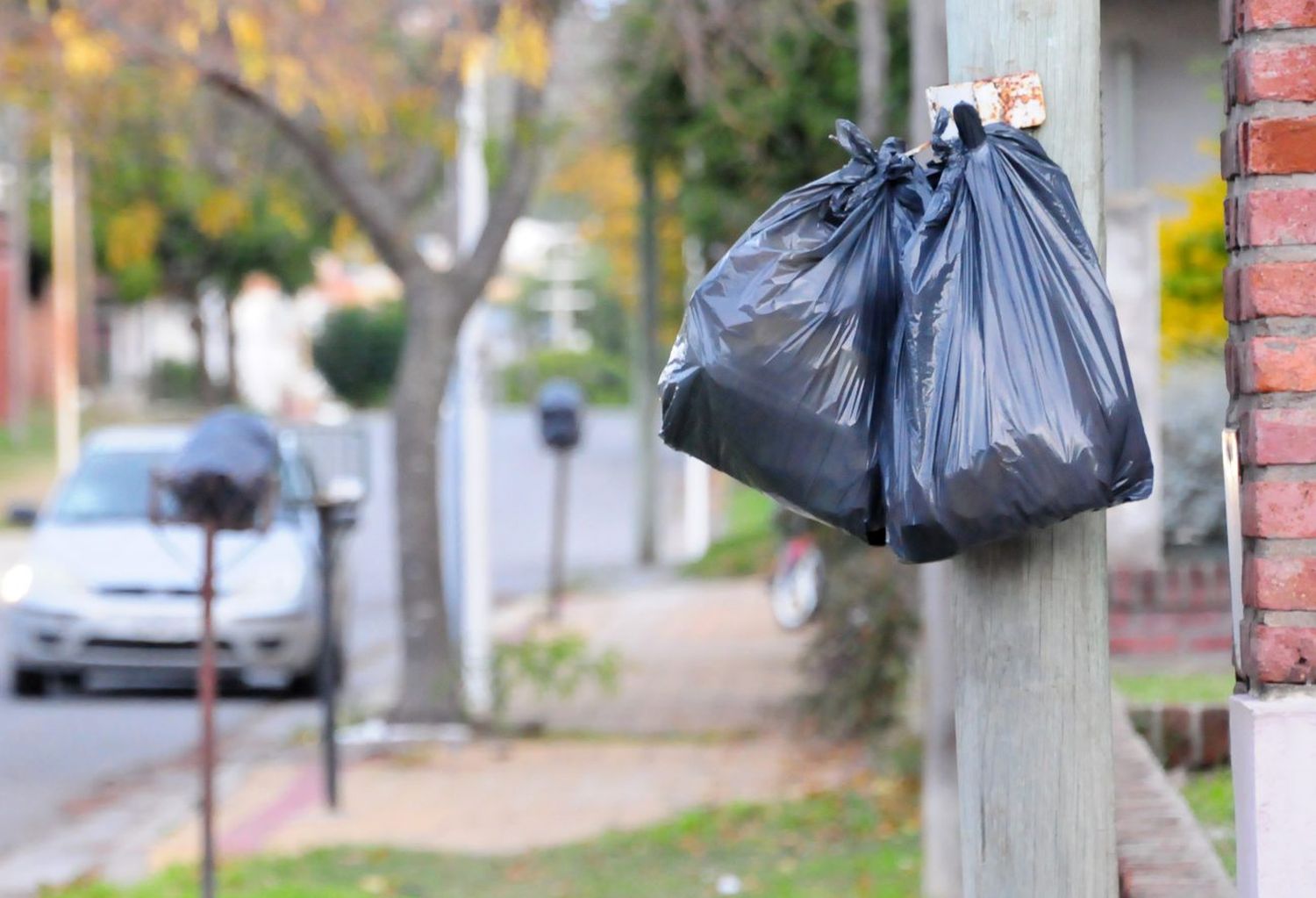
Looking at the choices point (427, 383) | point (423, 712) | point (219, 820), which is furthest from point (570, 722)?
point (219, 820)

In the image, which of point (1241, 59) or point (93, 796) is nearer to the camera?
point (1241, 59)

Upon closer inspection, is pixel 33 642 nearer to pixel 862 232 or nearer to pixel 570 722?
pixel 570 722

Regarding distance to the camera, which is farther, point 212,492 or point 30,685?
point 30,685

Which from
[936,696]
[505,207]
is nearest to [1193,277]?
[505,207]

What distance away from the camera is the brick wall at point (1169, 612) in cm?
709

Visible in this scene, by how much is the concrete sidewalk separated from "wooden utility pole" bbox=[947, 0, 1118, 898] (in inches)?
197

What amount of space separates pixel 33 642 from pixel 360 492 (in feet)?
10.4

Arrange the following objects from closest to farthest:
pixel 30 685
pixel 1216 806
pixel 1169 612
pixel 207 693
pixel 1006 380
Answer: pixel 1006 380, pixel 1216 806, pixel 207 693, pixel 1169 612, pixel 30 685

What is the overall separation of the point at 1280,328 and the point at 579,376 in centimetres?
5673

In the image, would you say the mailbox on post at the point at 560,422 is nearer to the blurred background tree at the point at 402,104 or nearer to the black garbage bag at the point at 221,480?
the blurred background tree at the point at 402,104

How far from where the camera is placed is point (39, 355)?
42.4m

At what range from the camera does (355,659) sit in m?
13.9

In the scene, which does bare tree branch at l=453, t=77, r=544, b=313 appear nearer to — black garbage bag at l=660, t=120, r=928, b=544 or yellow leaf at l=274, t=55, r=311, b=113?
yellow leaf at l=274, t=55, r=311, b=113

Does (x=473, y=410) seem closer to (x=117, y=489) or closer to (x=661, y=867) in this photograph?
(x=117, y=489)
